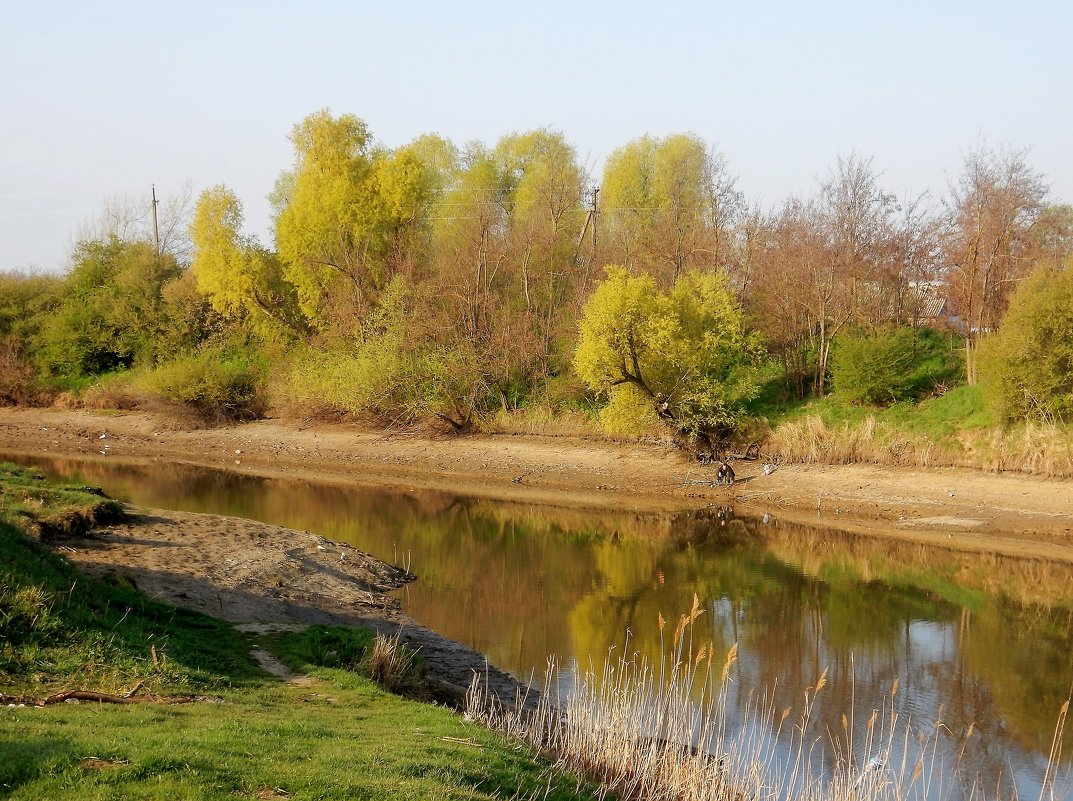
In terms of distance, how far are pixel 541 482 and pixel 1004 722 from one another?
22818 mm

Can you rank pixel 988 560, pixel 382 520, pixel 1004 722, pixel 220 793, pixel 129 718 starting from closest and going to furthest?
pixel 220 793
pixel 129 718
pixel 1004 722
pixel 988 560
pixel 382 520

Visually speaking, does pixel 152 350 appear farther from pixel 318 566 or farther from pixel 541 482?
pixel 318 566

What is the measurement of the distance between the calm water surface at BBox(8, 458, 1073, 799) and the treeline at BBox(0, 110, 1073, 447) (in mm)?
7390

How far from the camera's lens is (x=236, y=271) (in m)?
50.2

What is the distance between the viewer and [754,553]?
25.1m

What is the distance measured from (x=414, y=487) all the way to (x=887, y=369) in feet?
57.5

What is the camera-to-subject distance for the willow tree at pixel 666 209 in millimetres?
39688

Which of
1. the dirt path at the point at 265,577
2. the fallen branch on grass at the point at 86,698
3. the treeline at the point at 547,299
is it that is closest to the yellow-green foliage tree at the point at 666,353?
the treeline at the point at 547,299

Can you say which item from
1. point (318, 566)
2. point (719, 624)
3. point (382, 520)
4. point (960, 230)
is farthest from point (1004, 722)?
point (960, 230)

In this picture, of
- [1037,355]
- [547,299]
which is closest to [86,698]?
[1037,355]

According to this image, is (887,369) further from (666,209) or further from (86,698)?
(86,698)

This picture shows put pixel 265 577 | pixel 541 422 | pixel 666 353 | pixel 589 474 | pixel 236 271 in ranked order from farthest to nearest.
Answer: pixel 236 271
pixel 541 422
pixel 589 474
pixel 666 353
pixel 265 577

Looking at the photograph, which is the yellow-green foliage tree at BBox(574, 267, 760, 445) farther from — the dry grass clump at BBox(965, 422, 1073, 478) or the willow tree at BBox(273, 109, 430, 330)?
the willow tree at BBox(273, 109, 430, 330)

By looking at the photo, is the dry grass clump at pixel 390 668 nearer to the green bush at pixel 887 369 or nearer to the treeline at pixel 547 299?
the treeline at pixel 547 299
